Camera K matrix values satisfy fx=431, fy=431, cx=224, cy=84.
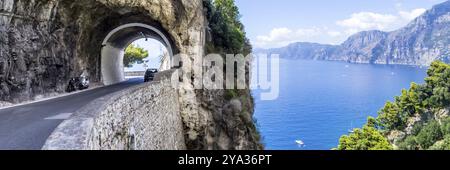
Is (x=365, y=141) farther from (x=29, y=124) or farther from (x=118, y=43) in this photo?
(x=29, y=124)

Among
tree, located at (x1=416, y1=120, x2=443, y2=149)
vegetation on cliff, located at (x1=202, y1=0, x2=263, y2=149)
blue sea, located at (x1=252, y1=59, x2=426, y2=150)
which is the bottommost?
blue sea, located at (x1=252, y1=59, x2=426, y2=150)

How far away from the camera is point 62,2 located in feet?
74.0

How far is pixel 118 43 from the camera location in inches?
1385

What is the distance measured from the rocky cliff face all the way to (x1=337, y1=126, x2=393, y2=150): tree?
13.5 metres

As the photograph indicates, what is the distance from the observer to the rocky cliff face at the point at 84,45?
1942cm

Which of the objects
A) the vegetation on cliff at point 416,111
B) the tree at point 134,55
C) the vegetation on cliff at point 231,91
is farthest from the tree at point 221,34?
the tree at point 134,55

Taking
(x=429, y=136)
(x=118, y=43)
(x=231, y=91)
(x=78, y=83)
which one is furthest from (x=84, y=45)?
(x=429, y=136)

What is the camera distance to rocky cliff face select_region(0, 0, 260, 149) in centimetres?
1942

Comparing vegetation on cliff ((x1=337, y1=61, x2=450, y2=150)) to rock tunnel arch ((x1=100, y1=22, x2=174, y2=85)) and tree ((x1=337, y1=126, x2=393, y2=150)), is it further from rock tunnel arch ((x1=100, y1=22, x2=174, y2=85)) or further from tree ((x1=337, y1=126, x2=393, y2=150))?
rock tunnel arch ((x1=100, y1=22, x2=174, y2=85))

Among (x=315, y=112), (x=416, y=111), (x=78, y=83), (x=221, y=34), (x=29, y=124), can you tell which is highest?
(x=221, y=34)

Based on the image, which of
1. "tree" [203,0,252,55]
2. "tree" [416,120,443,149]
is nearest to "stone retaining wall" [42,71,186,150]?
"tree" [203,0,252,55]

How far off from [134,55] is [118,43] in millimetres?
28770
